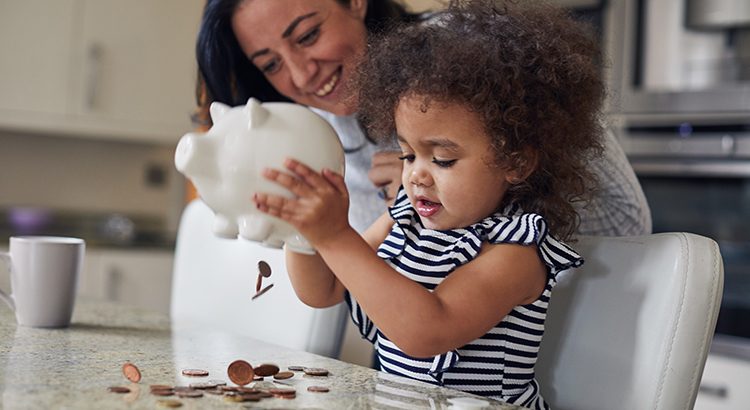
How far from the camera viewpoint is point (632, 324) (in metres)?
0.74

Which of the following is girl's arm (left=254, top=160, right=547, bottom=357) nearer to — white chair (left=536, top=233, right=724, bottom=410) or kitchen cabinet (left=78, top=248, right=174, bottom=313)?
white chair (left=536, top=233, right=724, bottom=410)

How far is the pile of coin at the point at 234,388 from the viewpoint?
1.76 feet

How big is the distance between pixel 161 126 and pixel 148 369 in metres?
2.41

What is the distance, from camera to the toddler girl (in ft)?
2.10

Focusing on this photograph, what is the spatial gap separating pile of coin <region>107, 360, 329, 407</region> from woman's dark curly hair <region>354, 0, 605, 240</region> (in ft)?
1.06

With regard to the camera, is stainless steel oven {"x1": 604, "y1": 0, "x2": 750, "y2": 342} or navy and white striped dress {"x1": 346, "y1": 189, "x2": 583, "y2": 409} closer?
navy and white striped dress {"x1": 346, "y1": 189, "x2": 583, "y2": 409}

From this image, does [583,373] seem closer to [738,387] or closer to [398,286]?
[398,286]

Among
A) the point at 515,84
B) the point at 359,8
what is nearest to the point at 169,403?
the point at 515,84

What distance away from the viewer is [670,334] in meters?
0.70

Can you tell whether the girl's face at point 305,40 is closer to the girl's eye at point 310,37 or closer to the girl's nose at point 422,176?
the girl's eye at point 310,37

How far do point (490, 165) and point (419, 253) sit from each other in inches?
5.4

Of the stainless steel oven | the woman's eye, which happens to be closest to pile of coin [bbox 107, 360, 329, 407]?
the woman's eye

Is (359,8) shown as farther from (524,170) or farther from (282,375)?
(282,375)

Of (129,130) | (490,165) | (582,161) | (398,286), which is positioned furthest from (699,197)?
(129,130)
